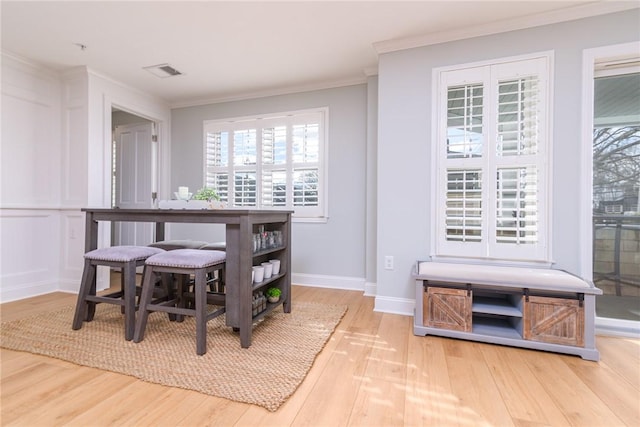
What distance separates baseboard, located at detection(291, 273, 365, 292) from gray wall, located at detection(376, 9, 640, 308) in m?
0.69

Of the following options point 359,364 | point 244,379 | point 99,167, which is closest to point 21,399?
point 244,379

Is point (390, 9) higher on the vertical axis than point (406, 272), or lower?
higher

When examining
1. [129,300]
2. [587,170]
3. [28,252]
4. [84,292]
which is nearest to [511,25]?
[587,170]

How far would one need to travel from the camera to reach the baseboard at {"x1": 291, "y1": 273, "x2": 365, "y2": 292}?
3322 millimetres

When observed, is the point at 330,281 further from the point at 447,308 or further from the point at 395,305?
the point at 447,308

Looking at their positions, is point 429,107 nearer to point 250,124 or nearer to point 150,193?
point 250,124

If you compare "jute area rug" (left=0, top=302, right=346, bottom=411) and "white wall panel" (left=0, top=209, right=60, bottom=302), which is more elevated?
"white wall panel" (left=0, top=209, right=60, bottom=302)

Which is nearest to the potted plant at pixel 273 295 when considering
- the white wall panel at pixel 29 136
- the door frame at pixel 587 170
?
the door frame at pixel 587 170

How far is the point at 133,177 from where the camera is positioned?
4.15 m

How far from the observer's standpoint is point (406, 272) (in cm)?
256

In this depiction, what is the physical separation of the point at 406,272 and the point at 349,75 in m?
2.25

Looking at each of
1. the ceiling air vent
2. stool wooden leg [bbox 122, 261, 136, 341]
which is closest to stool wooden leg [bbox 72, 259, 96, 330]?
stool wooden leg [bbox 122, 261, 136, 341]

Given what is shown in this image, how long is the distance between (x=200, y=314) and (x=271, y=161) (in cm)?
229

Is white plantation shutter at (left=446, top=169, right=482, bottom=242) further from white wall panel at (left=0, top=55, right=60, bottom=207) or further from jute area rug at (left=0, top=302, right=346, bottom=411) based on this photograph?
white wall panel at (left=0, top=55, right=60, bottom=207)
